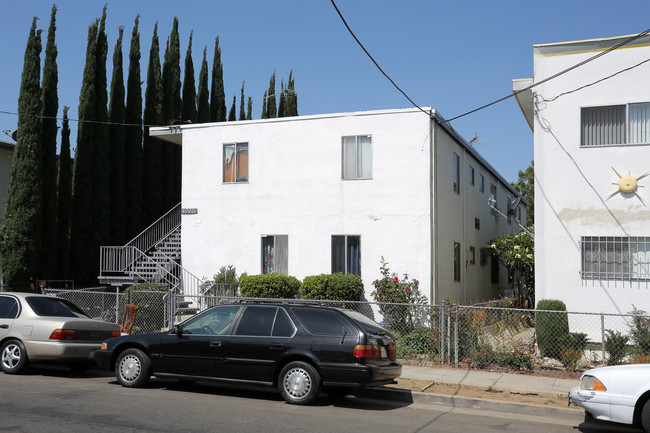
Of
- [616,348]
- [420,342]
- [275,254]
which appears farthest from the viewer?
[275,254]

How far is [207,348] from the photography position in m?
9.90

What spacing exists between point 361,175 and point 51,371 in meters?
9.71

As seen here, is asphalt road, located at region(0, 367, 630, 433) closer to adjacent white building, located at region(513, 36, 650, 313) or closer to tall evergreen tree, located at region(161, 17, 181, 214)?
adjacent white building, located at region(513, 36, 650, 313)

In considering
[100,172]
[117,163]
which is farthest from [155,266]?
[117,163]

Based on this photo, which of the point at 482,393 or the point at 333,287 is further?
the point at 333,287

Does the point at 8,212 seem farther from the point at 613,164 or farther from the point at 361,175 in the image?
the point at 613,164

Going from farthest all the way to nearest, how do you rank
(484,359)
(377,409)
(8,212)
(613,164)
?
(8,212)
(613,164)
(484,359)
(377,409)

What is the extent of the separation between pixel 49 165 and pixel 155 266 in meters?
7.59

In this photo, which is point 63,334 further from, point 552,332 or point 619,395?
point 552,332

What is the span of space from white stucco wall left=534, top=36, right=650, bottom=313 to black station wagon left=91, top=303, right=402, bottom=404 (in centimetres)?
672

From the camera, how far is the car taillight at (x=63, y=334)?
11.1 meters

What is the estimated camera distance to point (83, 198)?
27.1m

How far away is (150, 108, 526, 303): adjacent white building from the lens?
1773 cm

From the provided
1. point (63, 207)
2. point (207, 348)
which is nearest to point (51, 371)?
point (207, 348)
